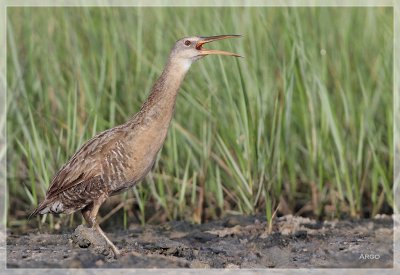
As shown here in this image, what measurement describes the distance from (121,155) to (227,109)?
1.57 m

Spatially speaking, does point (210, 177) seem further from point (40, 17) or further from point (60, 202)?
point (40, 17)

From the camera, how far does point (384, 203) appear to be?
703cm

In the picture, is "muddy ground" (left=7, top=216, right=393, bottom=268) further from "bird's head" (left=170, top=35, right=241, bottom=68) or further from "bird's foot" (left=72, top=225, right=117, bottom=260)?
"bird's head" (left=170, top=35, right=241, bottom=68)

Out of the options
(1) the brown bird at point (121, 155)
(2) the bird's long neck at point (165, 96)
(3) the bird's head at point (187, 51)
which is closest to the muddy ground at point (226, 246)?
(1) the brown bird at point (121, 155)

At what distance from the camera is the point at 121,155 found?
17.5 ft

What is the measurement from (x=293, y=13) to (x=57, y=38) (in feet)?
7.12

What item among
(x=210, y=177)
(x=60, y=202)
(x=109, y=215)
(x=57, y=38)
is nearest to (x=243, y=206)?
(x=210, y=177)

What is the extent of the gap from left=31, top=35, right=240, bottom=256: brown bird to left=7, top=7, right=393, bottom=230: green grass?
626 mm

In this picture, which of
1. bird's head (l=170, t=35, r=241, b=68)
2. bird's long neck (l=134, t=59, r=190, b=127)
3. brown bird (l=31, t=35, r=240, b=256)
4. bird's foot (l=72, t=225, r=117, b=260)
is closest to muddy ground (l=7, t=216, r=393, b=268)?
bird's foot (l=72, t=225, r=117, b=260)

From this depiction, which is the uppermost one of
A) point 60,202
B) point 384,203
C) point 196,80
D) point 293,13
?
point 293,13

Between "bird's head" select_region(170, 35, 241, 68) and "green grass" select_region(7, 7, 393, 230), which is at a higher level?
"bird's head" select_region(170, 35, 241, 68)

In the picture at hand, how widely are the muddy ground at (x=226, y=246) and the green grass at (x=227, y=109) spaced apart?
0.25 meters

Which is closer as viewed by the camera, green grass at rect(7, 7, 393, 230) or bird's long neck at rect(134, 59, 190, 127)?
bird's long neck at rect(134, 59, 190, 127)

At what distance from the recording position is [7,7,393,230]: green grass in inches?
254
